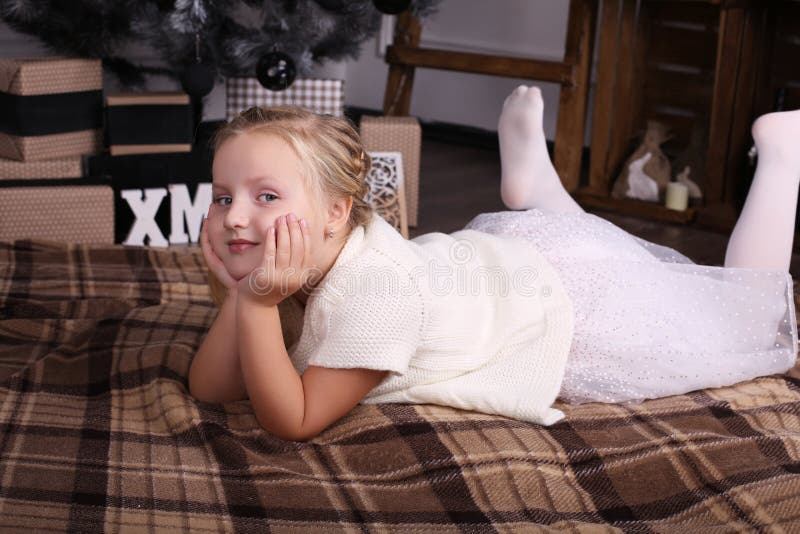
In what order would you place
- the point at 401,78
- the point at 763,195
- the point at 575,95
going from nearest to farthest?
the point at 763,195
the point at 575,95
the point at 401,78

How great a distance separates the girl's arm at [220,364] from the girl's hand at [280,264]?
0.13 m

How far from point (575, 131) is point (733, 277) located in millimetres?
1531

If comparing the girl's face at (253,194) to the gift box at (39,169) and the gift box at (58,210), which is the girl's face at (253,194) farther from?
the gift box at (39,169)

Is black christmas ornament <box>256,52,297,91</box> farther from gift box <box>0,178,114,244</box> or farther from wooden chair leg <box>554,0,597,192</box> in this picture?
wooden chair leg <box>554,0,597,192</box>

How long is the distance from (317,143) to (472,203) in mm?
1736

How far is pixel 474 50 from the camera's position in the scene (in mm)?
3596

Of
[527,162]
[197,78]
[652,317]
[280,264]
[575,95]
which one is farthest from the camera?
[575,95]

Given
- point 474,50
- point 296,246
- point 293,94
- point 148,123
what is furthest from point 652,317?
point 474,50

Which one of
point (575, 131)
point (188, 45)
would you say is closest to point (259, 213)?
point (188, 45)

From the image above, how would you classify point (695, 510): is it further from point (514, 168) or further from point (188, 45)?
point (188, 45)

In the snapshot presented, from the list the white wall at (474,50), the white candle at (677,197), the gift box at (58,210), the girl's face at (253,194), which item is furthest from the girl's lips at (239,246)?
the white wall at (474,50)

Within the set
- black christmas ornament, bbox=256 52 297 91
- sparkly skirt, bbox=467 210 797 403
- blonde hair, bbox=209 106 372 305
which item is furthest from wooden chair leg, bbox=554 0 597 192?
blonde hair, bbox=209 106 372 305

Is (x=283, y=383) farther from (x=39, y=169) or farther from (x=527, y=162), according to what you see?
(x=39, y=169)

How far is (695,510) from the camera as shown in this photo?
0.99 m
